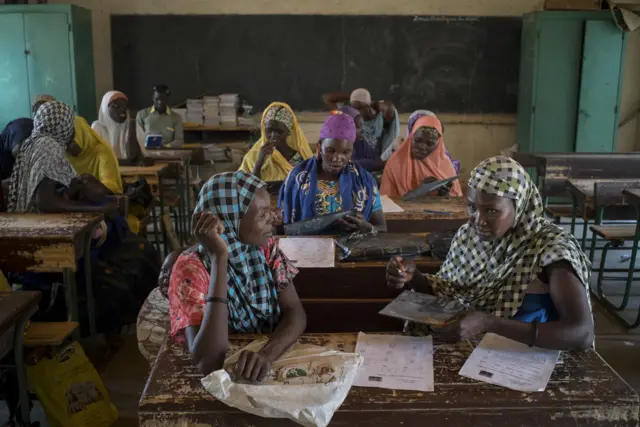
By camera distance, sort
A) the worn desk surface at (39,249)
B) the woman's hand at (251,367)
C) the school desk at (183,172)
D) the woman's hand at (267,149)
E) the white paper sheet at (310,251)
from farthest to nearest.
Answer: the school desk at (183,172) < the woman's hand at (267,149) < the worn desk surface at (39,249) < the white paper sheet at (310,251) < the woman's hand at (251,367)

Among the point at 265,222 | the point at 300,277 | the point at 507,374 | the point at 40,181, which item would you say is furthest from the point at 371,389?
the point at 40,181

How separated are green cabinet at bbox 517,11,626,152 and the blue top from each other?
604 centimetres

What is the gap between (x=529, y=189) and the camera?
1.77m

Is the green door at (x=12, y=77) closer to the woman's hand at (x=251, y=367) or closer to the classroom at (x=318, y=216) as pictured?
the classroom at (x=318, y=216)

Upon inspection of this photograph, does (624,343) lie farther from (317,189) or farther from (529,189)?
(529,189)

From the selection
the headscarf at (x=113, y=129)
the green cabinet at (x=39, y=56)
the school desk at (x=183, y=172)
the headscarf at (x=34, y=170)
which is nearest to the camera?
the headscarf at (x=34, y=170)

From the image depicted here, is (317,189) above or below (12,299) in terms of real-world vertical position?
above

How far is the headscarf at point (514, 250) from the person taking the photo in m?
1.64

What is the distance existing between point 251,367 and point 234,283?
0.34 m

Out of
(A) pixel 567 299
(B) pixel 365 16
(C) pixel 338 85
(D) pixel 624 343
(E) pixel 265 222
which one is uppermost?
(B) pixel 365 16

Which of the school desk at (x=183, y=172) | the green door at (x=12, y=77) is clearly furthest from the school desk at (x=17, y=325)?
the green door at (x=12, y=77)

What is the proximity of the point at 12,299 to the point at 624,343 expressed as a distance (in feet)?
10.5

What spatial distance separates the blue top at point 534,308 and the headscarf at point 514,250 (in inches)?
1.5

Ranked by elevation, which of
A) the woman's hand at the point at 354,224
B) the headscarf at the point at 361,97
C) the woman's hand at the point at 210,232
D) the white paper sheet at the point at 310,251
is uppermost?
the headscarf at the point at 361,97
